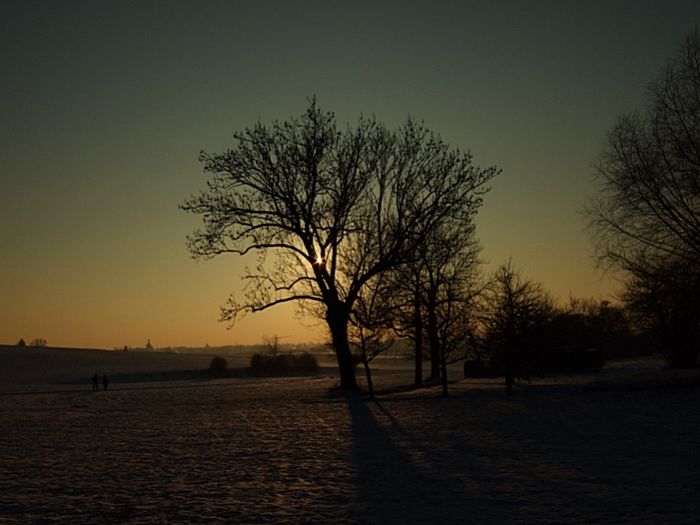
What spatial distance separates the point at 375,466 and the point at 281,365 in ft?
336

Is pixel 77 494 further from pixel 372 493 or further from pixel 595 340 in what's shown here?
pixel 595 340

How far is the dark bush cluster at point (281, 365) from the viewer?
110 metres

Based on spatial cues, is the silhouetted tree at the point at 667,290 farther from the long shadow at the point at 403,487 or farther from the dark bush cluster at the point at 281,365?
the dark bush cluster at the point at 281,365

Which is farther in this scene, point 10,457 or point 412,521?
point 10,457

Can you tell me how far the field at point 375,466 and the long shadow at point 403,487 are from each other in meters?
0.03

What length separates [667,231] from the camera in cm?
2603

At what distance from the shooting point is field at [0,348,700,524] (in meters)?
9.95

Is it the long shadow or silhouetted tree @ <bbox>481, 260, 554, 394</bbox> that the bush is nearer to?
silhouetted tree @ <bbox>481, 260, 554, 394</bbox>

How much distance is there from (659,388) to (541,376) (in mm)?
30264

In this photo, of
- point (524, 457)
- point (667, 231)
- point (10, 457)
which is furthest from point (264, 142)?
point (524, 457)

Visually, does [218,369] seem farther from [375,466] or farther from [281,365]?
[375,466]

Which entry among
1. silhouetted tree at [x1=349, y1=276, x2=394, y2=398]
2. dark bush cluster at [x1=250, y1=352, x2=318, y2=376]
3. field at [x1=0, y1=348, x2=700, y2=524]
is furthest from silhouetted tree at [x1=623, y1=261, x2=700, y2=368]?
dark bush cluster at [x1=250, y1=352, x2=318, y2=376]

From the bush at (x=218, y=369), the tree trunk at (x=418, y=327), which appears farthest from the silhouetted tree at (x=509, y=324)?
the bush at (x=218, y=369)

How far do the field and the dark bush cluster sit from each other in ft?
272
